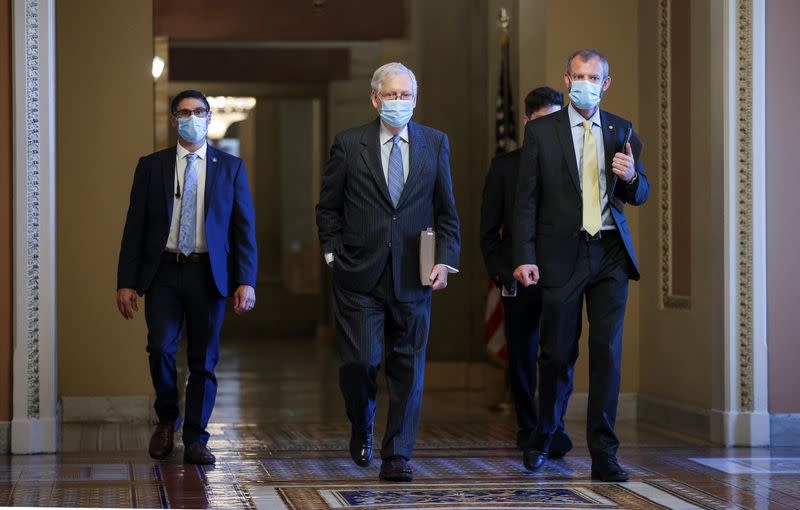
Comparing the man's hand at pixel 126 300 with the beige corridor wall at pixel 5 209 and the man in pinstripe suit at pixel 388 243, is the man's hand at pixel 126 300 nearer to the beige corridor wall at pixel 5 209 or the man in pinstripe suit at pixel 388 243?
the beige corridor wall at pixel 5 209

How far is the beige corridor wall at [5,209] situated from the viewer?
235 inches

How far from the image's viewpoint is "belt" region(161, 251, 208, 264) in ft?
18.4

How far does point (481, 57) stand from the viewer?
31.1ft

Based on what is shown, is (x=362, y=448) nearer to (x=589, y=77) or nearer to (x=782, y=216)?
(x=589, y=77)

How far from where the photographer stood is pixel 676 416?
703cm

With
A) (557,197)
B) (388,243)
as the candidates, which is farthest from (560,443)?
(388,243)

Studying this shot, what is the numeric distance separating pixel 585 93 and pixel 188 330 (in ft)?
6.37

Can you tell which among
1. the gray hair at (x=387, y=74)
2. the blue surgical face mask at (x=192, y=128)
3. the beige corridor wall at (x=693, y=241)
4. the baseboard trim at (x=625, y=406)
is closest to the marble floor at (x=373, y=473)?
the baseboard trim at (x=625, y=406)

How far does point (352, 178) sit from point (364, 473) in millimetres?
1185

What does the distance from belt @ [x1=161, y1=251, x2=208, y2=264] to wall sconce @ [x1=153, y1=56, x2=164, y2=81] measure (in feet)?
6.89

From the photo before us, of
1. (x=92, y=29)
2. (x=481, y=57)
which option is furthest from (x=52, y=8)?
(x=481, y=57)

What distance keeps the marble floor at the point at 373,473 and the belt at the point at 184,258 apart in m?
0.86

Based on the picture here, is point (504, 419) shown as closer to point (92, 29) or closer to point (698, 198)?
point (698, 198)

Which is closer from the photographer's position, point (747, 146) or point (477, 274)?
point (747, 146)
